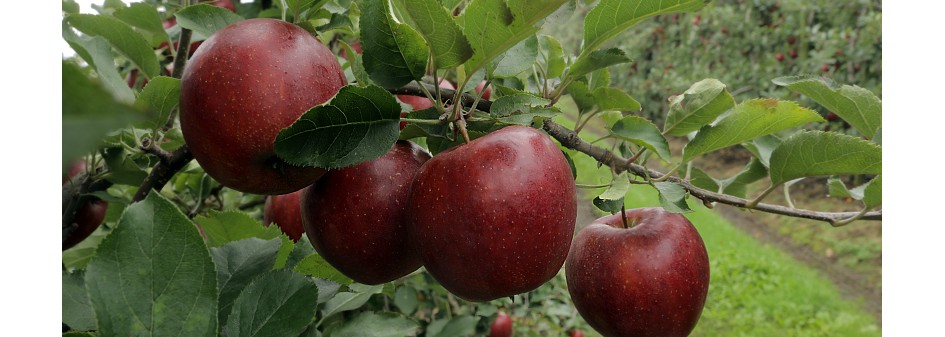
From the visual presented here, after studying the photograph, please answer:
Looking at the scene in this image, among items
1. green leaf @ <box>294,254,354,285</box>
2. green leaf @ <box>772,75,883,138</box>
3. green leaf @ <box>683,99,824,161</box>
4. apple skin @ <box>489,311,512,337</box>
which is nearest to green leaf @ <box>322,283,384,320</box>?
green leaf @ <box>294,254,354,285</box>

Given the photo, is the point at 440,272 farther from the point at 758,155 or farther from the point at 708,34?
the point at 708,34

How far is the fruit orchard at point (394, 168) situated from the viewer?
1.46 ft

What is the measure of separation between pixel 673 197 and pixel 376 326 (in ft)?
1.15

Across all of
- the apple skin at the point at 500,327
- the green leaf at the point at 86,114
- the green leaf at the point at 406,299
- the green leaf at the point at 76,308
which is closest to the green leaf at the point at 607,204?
the green leaf at the point at 76,308

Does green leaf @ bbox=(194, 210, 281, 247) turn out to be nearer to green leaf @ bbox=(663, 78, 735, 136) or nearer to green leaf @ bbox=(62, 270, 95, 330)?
green leaf @ bbox=(62, 270, 95, 330)

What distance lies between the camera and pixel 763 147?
91 centimetres

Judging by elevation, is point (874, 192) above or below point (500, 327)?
above

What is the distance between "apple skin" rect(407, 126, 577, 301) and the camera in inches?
19.2

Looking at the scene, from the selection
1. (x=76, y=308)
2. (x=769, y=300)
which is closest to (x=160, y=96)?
(x=76, y=308)

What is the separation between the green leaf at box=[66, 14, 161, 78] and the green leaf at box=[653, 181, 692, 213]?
567 mm

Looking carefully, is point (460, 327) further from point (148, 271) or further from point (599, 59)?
point (148, 271)

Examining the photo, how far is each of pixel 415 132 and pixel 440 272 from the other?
4.9 inches

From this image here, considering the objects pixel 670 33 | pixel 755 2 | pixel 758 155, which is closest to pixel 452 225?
pixel 758 155

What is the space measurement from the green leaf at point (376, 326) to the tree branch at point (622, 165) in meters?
0.28
